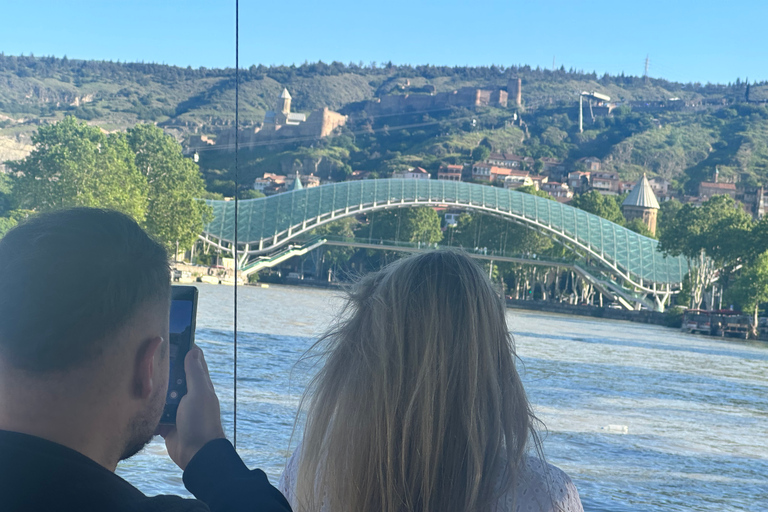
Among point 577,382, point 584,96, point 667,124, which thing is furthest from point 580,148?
point 577,382

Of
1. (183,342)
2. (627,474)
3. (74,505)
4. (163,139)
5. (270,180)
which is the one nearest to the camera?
(74,505)

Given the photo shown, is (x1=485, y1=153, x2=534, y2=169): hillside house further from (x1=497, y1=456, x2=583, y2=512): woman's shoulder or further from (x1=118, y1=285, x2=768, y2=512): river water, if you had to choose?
(x1=497, y1=456, x2=583, y2=512): woman's shoulder

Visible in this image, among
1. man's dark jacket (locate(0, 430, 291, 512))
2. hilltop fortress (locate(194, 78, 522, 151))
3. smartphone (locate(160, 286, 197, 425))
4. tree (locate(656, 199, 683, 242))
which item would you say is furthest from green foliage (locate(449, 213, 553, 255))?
man's dark jacket (locate(0, 430, 291, 512))

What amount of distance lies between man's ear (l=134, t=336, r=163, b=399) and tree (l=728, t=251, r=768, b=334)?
1467 inches

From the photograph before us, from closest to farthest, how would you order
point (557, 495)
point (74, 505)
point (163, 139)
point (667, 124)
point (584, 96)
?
point (74, 505)
point (557, 495)
point (163, 139)
point (667, 124)
point (584, 96)

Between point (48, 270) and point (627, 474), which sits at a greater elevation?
point (48, 270)

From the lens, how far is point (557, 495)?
146 centimetres

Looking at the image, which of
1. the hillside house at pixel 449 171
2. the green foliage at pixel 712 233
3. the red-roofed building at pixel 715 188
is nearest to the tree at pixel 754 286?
the green foliage at pixel 712 233

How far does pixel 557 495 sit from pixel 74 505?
831mm

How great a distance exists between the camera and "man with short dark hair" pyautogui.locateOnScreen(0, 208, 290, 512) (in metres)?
0.85

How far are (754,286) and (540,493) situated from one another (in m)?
37.6

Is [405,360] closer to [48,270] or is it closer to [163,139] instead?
[48,270]

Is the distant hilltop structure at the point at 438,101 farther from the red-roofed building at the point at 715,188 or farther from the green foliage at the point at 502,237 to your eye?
the green foliage at the point at 502,237

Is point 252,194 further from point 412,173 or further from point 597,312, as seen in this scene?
point 597,312
